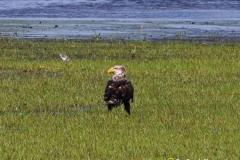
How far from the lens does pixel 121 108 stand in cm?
1881

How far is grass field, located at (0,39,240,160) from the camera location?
45.9ft

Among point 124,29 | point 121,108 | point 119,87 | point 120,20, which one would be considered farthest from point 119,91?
point 120,20

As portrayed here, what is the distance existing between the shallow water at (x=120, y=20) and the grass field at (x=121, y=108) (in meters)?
14.8

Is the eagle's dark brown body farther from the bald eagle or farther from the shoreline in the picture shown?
the shoreline

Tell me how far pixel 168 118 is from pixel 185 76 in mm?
8494

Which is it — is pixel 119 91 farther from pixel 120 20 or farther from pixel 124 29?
pixel 120 20

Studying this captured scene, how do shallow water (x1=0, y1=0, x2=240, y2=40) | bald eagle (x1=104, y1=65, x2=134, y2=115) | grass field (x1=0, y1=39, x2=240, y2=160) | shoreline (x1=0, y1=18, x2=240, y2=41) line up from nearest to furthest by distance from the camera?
grass field (x1=0, y1=39, x2=240, y2=160) → bald eagle (x1=104, y1=65, x2=134, y2=115) → shoreline (x1=0, y1=18, x2=240, y2=41) → shallow water (x1=0, y1=0, x2=240, y2=40)

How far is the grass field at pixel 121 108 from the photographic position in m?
14.0

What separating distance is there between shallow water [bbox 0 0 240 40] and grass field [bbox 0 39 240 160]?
1484cm

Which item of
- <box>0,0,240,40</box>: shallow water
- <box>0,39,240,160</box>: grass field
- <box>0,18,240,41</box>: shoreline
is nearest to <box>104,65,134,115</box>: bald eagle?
<box>0,39,240,160</box>: grass field

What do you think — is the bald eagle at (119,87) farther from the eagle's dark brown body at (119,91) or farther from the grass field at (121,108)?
the grass field at (121,108)

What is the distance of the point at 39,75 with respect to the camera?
25.8 m

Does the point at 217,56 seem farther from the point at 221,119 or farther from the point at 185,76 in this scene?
the point at 221,119

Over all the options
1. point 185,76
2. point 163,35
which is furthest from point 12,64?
point 163,35
